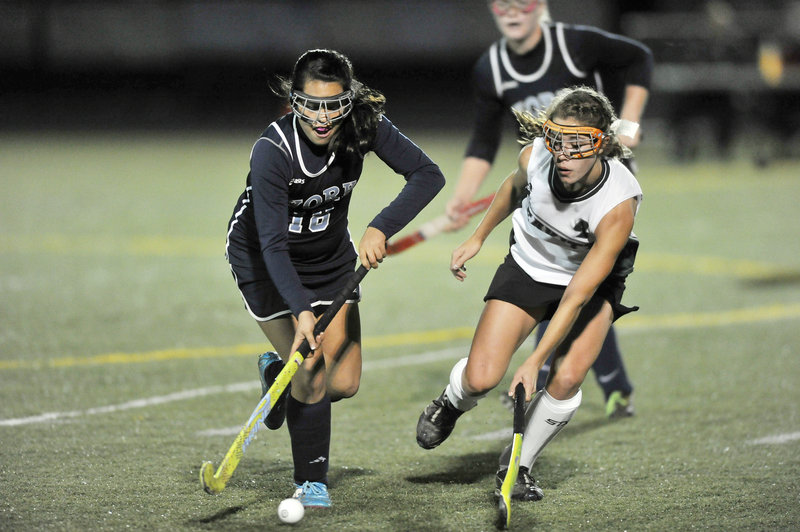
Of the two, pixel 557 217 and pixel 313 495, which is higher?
pixel 557 217

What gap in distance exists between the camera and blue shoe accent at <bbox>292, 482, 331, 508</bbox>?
351 centimetres

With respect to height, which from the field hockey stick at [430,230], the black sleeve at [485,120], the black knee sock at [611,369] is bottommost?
the black knee sock at [611,369]

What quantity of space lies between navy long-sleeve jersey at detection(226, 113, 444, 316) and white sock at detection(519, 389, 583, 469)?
833 millimetres

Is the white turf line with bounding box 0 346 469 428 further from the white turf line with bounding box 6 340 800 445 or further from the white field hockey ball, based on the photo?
the white field hockey ball

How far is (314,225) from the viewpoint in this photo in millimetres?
3729

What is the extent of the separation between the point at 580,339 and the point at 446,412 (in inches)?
22.8

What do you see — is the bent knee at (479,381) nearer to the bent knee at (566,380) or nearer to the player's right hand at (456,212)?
the bent knee at (566,380)

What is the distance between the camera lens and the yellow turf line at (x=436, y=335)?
219 inches

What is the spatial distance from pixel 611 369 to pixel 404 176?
1621mm

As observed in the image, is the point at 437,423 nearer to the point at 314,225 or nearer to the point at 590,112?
the point at 314,225

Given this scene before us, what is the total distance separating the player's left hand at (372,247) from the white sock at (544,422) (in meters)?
0.81

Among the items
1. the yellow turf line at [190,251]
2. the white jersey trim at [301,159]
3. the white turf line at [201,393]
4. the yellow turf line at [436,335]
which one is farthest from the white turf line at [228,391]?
the yellow turf line at [190,251]

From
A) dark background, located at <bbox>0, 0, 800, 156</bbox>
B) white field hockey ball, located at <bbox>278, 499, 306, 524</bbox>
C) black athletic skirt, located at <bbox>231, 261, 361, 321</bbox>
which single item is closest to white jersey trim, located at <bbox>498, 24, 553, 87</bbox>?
black athletic skirt, located at <bbox>231, 261, 361, 321</bbox>

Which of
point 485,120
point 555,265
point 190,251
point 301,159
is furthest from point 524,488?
point 190,251
